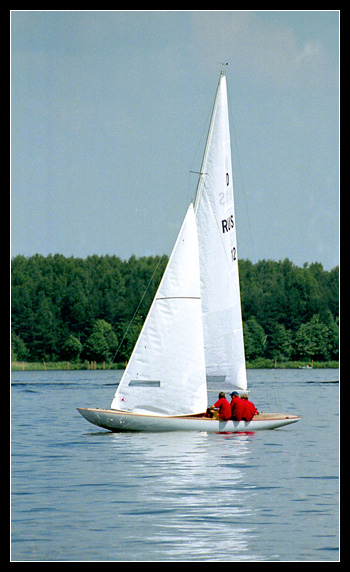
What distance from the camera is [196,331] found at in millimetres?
29312

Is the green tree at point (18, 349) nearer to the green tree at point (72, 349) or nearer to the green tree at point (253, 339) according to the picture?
the green tree at point (72, 349)

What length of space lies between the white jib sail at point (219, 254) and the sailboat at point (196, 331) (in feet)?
0.10

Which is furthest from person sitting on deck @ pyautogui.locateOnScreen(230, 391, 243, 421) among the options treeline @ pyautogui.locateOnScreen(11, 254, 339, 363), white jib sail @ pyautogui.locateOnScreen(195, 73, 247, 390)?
treeline @ pyautogui.locateOnScreen(11, 254, 339, 363)

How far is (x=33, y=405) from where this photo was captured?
48.4 metres

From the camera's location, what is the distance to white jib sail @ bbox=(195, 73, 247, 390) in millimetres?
31125

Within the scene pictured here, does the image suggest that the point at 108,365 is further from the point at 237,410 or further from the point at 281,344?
the point at 237,410

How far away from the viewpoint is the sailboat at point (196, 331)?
1124 inches

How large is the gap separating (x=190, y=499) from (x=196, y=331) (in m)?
9.88

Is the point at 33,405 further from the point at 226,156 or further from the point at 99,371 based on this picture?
the point at 99,371

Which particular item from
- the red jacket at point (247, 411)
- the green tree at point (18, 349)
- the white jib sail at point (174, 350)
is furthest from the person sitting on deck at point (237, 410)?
the green tree at point (18, 349)

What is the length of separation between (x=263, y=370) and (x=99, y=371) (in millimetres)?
16936

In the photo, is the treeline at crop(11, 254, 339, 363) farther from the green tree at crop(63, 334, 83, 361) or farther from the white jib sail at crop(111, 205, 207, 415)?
the white jib sail at crop(111, 205, 207, 415)

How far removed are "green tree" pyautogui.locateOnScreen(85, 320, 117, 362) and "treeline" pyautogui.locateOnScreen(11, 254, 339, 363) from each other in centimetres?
10
